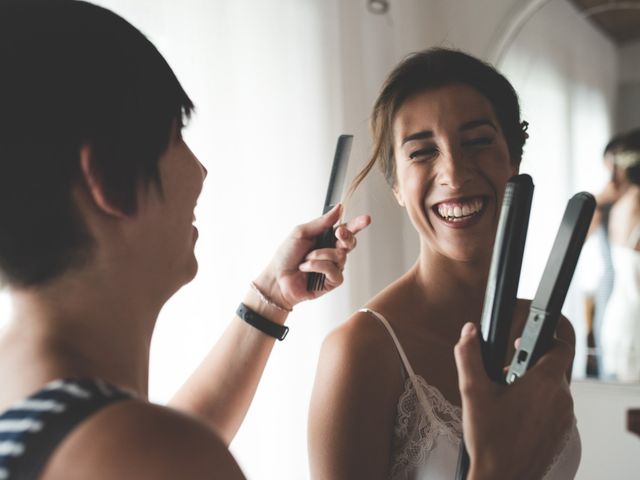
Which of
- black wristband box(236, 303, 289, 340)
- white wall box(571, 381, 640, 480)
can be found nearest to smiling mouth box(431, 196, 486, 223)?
black wristband box(236, 303, 289, 340)

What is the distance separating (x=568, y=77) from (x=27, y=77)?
5.28ft

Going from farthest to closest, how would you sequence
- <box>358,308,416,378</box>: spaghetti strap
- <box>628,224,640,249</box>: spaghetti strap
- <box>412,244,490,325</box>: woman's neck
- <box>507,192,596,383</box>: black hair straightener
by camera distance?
<box>628,224,640,249</box>: spaghetti strap → <box>412,244,490,325</box>: woman's neck → <box>358,308,416,378</box>: spaghetti strap → <box>507,192,596,383</box>: black hair straightener

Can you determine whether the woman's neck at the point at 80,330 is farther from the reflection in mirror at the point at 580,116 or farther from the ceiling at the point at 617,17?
the ceiling at the point at 617,17

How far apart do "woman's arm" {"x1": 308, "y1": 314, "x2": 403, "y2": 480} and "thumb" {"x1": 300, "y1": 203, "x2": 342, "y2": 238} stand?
141 mm

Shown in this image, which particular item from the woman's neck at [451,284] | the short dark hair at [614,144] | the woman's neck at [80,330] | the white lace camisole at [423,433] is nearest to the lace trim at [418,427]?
the white lace camisole at [423,433]

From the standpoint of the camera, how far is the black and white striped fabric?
34cm

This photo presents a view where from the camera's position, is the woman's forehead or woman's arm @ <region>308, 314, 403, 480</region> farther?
the woman's forehead

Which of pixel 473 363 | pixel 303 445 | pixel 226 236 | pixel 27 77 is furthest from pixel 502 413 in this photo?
pixel 303 445

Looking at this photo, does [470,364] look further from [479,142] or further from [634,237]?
[634,237]

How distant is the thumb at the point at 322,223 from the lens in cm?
84

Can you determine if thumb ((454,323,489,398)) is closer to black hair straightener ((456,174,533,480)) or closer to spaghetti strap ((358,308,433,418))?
black hair straightener ((456,174,533,480))

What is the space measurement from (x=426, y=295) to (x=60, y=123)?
2.23ft

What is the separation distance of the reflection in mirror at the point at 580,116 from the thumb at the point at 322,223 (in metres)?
1.03

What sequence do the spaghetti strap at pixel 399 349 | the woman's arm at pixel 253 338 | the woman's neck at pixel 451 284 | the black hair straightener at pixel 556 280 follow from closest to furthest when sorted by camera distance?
1. the black hair straightener at pixel 556 280
2. the woman's arm at pixel 253 338
3. the spaghetti strap at pixel 399 349
4. the woman's neck at pixel 451 284
